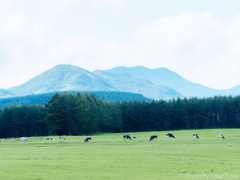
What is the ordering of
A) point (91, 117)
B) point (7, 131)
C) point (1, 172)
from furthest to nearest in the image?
point (7, 131) → point (91, 117) → point (1, 172)

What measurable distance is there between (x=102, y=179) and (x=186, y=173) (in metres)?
5.36

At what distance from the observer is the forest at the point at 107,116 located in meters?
119

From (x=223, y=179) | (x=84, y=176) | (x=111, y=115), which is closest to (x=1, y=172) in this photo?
(x=84, y=176)

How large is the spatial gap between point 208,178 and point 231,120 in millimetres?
141970

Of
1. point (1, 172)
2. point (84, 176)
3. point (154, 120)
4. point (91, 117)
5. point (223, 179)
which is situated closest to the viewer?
point (223, 179)

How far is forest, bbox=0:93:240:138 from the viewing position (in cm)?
11906

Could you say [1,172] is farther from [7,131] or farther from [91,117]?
[7,131]

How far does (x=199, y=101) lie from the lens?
531 ft

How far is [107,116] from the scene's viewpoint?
13538cm

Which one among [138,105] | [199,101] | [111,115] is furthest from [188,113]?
[111,115]

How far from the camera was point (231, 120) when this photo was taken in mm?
160750

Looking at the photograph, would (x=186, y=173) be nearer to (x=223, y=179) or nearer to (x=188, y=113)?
(x=223, y=179)

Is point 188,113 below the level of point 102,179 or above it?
above

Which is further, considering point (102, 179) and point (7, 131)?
point (7, 131)
